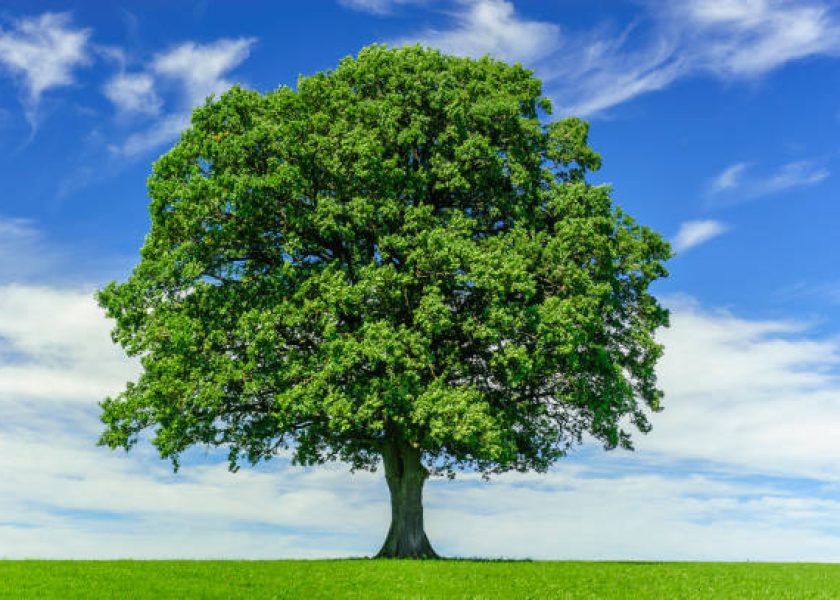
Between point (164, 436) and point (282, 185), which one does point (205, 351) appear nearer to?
point (164, 436)

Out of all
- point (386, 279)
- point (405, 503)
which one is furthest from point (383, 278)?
point (405, 503)

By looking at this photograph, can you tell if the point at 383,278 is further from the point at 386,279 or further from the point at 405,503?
the point at 405,503

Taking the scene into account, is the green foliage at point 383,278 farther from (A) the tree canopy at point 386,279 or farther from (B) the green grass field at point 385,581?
(B) the green grass field at point 385,581

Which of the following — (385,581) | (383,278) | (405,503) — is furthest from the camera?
(405,503)

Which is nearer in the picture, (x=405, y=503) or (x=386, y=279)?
(x=386, y=279)

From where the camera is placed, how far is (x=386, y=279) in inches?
1318

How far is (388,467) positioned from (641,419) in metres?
12.2

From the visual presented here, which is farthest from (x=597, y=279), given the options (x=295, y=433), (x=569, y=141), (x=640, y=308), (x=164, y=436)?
(x=164, y=436)

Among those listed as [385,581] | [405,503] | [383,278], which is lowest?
[385,581]

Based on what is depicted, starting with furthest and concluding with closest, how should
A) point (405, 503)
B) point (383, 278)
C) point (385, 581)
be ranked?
1. point (405, 503)
2. point (383, 278)
3. point (385, 581)

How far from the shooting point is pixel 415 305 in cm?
3484

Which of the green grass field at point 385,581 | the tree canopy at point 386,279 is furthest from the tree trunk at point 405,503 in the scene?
the green grass field at point 385,581

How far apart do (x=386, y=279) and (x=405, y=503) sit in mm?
10544

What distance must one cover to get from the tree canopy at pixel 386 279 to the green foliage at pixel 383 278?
99 millimetres
